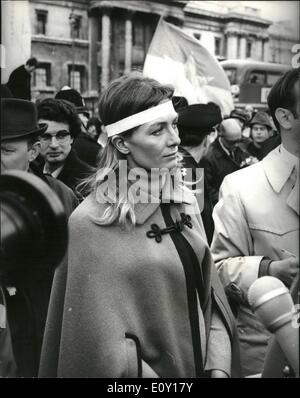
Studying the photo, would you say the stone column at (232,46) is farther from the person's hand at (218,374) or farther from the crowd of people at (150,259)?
the person's hand at (218,374)

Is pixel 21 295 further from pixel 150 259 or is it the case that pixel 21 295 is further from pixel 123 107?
pixel 123 107

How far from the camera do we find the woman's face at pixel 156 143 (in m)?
1.92

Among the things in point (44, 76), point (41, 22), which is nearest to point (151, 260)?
point (41, 22)

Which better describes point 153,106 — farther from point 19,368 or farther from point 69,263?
point 19,368

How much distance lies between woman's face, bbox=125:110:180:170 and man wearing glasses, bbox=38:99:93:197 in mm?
1118

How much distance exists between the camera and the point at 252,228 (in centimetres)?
209

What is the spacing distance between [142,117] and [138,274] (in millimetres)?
532

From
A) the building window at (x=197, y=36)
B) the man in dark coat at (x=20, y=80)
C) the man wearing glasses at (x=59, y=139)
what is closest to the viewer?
the man in dark coat at (x=20, y=80)

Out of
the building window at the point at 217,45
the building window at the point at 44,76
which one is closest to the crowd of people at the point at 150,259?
the building window at the point at 217,45

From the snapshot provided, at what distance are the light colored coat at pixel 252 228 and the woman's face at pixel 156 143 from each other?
329 millimetres

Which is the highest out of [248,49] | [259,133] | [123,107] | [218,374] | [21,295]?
[248,49]

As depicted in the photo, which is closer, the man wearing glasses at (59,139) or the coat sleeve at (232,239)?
the coat sleeve at (232,239)

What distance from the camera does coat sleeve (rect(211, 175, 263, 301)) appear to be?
81.1 inches
